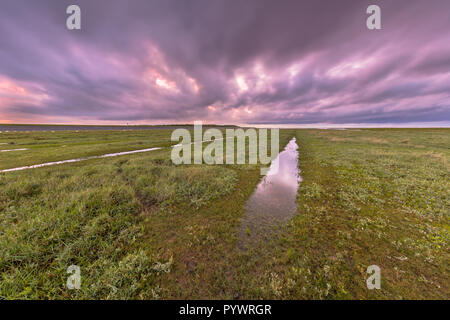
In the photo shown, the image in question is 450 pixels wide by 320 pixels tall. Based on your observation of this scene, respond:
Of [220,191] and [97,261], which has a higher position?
[220,191]

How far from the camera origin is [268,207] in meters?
9.77

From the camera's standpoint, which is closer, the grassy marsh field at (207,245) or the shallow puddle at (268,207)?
the grassy marsh field at (207,245)

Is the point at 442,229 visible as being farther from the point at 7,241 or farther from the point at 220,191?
the point at 7,241

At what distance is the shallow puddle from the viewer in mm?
7340

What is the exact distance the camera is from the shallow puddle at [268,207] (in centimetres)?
734

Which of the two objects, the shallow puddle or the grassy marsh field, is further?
the shallow puddle

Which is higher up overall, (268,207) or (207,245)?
(268,207)

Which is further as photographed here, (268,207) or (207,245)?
(268,207)

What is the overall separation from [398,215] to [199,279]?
1187 cm

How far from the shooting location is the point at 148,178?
42.6ft

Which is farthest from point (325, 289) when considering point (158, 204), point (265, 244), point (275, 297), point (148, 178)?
point (148, 178)
